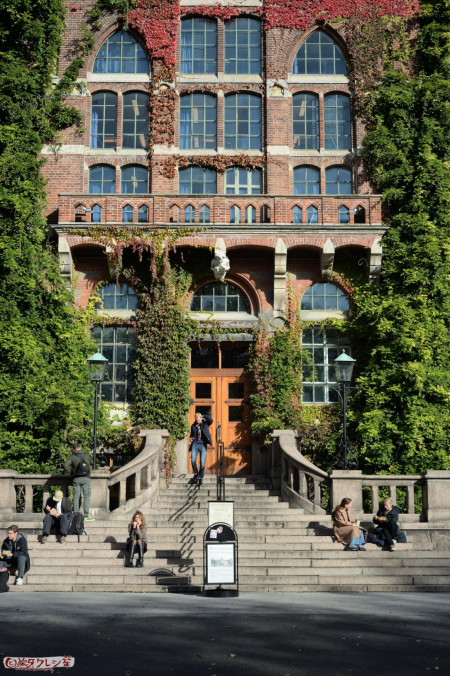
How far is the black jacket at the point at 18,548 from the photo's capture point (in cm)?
1392

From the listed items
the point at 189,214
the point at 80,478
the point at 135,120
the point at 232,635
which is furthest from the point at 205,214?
the point at 232,635

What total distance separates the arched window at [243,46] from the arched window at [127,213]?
5418 mm

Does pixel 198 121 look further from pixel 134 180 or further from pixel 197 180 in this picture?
pixel 134 180

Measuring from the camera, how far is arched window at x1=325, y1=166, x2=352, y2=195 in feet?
77.3

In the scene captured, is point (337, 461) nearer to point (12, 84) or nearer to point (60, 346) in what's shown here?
point (60, 346)

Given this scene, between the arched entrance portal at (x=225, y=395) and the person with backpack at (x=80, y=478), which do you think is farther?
the arched entrance portal at (x=225, y=395)

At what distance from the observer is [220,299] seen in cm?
2297

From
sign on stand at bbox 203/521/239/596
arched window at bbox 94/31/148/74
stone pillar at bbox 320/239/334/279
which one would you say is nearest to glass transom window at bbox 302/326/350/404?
stone pillar at bbox 320/239/334/279

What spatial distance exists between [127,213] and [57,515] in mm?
9640

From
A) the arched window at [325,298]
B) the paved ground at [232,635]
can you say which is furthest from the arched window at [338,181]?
the paved ground at [232,635]

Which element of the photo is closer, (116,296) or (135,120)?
(116,296)

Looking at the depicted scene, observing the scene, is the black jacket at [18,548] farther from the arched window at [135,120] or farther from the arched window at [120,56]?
the arched window at [120,56]

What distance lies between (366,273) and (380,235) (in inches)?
46.5

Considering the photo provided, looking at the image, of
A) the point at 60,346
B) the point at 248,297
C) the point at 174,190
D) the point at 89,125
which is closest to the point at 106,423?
the point at 60,346
